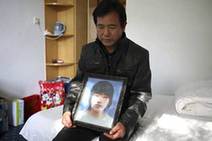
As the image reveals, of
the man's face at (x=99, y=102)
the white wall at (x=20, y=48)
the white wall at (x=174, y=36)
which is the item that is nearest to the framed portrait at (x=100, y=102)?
the man's face at (x=99, y=102)

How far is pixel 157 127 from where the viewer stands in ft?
3.95

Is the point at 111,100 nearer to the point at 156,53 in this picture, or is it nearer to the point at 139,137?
the point at 139,137

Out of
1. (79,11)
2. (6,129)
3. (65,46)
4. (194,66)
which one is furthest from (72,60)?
(194,66)

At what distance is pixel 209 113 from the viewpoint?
1.37 meters

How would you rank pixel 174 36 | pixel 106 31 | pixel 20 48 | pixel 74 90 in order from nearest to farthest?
pixel 106 31 < pixel 74 90 < pixel 174 36 < pixel 20 48

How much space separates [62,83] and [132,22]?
1.07m

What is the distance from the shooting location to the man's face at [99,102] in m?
1.09

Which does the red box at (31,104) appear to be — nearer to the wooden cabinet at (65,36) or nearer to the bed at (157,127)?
the wooden cabinet at (65,36)

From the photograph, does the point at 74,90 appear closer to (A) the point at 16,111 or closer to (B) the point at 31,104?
(A) the point at 16,111

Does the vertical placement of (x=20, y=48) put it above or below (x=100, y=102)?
above

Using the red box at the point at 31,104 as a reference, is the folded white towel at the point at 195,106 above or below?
above

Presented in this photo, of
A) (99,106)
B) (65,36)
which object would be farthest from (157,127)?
(65,36)

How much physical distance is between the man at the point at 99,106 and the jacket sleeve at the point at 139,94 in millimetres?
77

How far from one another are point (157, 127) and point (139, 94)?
0.19 m
